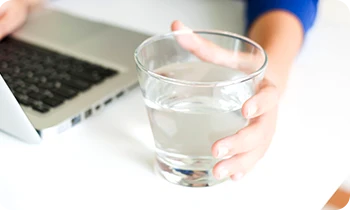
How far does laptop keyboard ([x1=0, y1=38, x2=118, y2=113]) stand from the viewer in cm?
60

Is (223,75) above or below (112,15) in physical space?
above

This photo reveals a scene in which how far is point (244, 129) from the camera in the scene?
490 millimetres

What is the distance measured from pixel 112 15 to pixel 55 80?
0.93ft

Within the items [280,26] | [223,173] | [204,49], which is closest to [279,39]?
[280,26]

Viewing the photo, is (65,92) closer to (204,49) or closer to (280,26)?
(204,49)

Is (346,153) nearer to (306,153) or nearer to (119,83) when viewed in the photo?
(306,153)

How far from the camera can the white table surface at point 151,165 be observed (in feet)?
1.56

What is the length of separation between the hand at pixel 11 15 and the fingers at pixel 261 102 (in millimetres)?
399

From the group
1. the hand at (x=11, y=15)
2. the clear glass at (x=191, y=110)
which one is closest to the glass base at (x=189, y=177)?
the clear glass at (x=191, y=110)

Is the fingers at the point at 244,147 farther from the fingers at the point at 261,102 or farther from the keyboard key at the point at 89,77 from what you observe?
the keyboard key at the point at 89,77

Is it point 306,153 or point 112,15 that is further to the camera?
point 112,15

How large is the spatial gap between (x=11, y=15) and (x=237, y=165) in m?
0.45

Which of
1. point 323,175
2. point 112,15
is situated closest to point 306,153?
point 323,175

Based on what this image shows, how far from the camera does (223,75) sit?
54 centimetres
